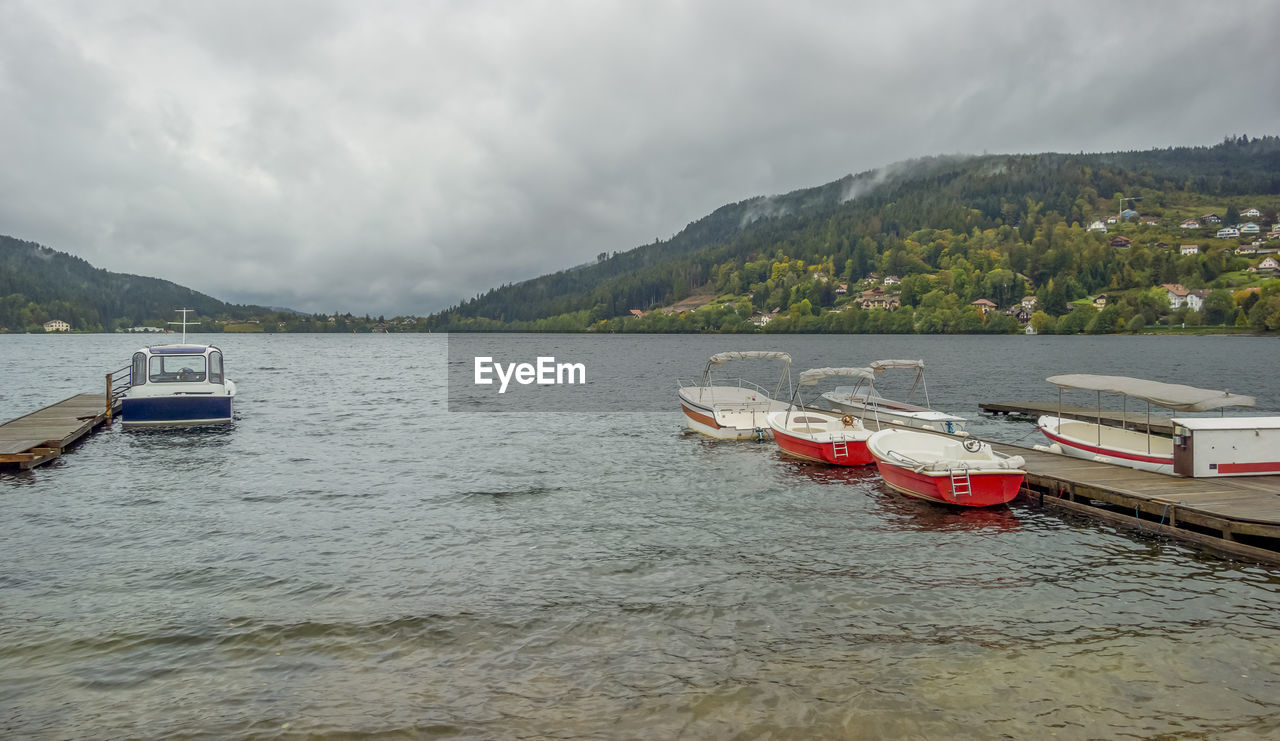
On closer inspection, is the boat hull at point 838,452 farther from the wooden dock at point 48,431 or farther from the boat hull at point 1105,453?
the wooden dock at point 48,431

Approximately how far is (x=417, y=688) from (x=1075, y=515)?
18.8 m

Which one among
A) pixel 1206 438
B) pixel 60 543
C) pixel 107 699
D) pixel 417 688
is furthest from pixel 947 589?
pixel 60 543

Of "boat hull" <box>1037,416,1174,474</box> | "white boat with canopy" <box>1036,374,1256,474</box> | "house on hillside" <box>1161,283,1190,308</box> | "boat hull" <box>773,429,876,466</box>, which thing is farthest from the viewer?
"house on hillside" <box>1161,283,1190,308</box>

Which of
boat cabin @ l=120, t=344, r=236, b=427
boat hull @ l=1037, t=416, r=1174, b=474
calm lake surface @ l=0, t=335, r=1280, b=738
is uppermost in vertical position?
boat cabin @ l=120, t=344, r=236, b=427

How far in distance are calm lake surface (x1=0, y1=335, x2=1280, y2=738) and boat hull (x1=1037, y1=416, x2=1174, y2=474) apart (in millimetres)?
4029

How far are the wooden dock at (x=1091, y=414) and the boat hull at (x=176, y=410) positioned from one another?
137 feet

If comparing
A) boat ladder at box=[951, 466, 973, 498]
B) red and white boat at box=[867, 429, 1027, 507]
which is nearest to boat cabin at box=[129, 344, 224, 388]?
red and white boat at box=[867, 429, 1027, 507]

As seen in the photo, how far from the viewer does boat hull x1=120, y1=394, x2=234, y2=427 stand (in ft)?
119

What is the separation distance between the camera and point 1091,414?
37875 millimetres

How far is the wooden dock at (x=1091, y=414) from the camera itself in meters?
34.0

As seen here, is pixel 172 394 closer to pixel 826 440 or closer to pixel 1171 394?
pixel 826 440

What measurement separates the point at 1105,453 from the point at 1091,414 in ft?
55.6

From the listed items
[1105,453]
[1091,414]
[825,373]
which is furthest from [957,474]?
[1091,414]

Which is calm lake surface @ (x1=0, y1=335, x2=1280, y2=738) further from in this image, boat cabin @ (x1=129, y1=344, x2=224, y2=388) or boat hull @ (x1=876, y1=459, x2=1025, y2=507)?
boat cabin @ (x1=129, y1=344, x2=224, y2=388)
